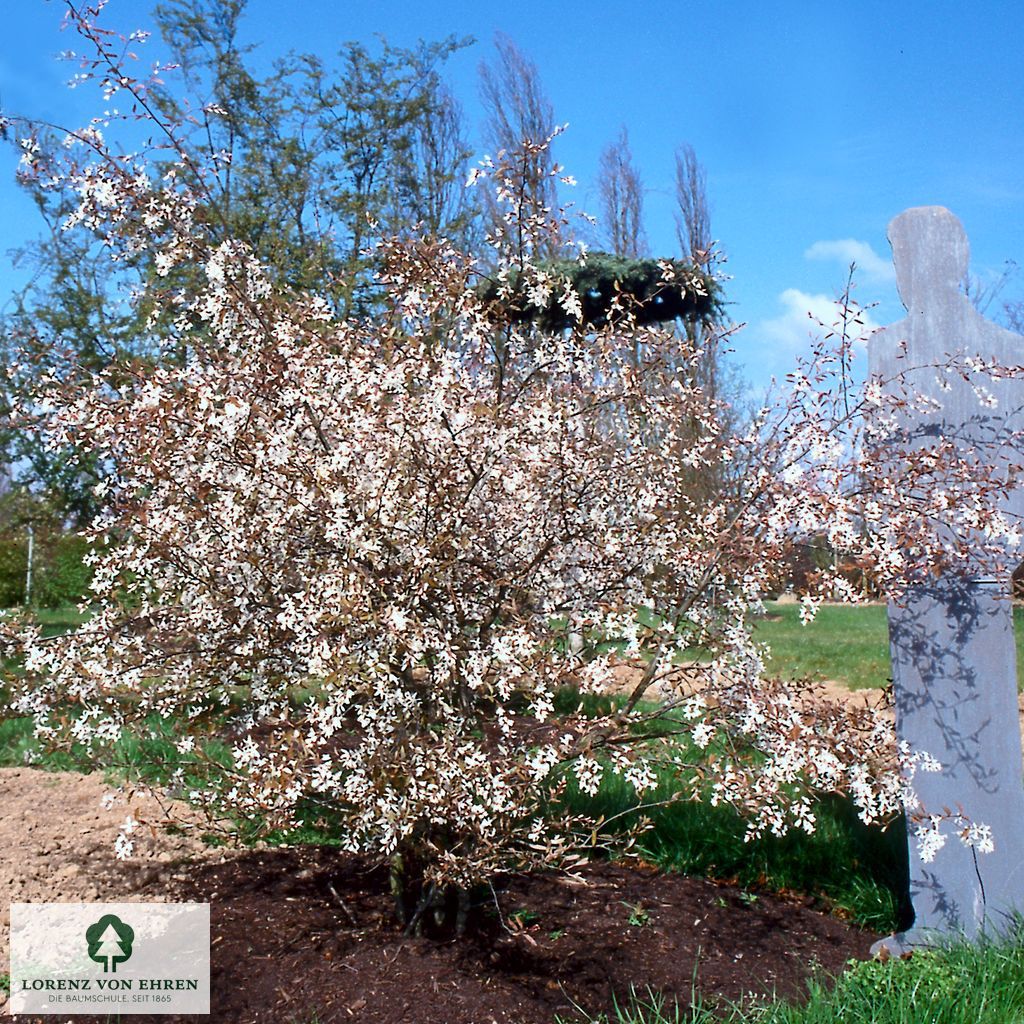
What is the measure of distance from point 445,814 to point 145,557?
4.55 feet

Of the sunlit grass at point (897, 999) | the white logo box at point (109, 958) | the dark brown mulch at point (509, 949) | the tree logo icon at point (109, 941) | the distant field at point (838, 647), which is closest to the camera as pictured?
the sunlit grass at point (897, 999)

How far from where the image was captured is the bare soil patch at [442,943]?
11.0 feet

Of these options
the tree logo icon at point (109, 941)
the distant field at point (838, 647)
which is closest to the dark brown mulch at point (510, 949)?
the tree logo icon at point (109, 941)

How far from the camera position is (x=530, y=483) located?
3539mm

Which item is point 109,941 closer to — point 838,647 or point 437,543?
point 437,543

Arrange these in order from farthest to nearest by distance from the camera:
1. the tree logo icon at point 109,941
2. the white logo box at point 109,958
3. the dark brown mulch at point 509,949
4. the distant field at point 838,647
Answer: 1. the distant field at point 838,647
2. the tree logo icon at point 109,941
3. the white logo box at point 109,958
4. the dark brown mulch at point 509,949

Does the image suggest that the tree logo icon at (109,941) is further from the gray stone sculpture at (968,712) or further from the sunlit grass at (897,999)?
the gray stone sculpture at (968,712)

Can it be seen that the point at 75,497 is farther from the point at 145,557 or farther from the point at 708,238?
the point at 708,238

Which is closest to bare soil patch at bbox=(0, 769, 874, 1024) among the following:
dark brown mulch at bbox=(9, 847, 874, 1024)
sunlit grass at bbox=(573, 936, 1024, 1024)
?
dark brown mulch at bbox=(9, 847, 874, 1024)

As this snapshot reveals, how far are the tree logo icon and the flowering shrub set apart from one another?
29.3 inches

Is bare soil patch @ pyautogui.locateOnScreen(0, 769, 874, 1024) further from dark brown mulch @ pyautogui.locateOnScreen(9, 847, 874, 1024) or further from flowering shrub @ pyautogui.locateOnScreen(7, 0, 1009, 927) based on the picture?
flowering shrub @ pyautogui.locateOnScreen(7, 0, 1009, 927)

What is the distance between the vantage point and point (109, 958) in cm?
378

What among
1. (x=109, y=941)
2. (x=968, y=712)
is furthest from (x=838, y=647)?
(x=109, y=941)

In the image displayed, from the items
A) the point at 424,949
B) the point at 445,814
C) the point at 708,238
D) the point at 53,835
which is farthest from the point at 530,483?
the point at 708,238
